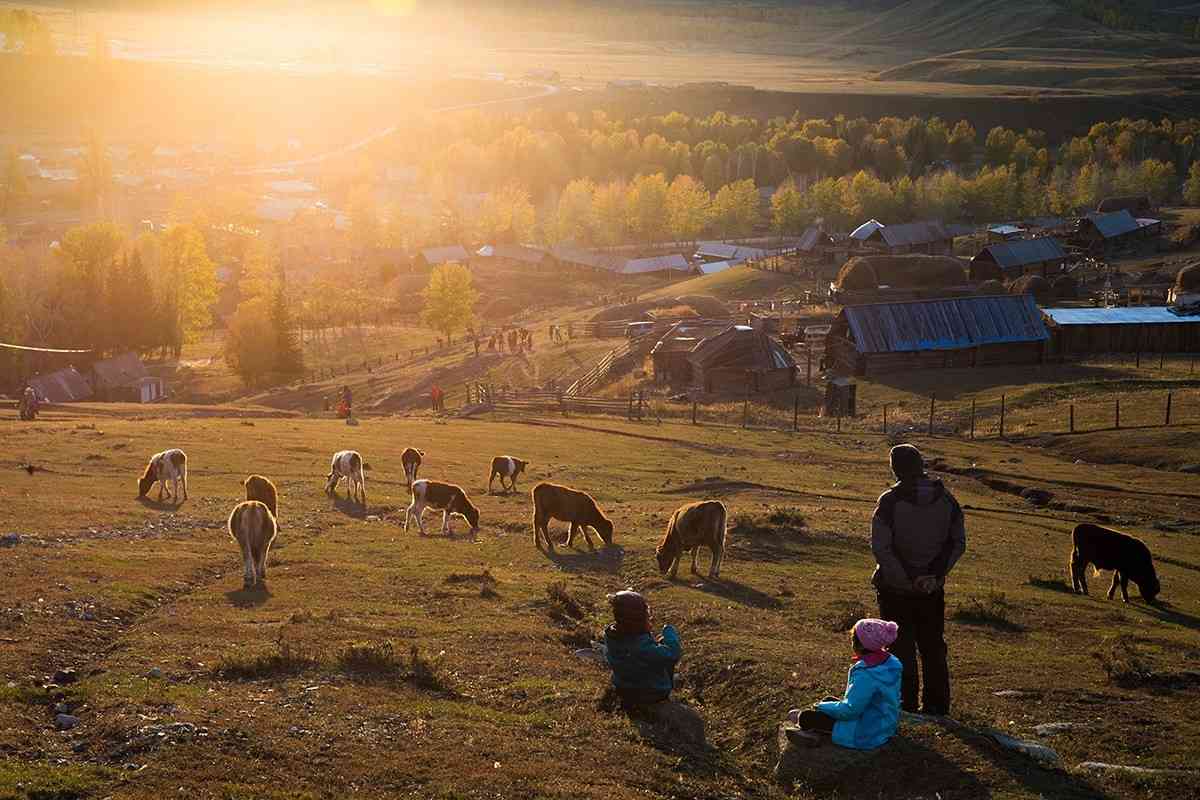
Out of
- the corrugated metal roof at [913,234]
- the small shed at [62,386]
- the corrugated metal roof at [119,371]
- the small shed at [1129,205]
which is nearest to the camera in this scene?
the small shed at [62,386]

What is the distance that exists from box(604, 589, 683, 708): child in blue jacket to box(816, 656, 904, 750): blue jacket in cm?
244

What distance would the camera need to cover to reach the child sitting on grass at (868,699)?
42.9 feet

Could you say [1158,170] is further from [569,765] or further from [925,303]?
[569,765]

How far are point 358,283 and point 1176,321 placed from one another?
91.8 m

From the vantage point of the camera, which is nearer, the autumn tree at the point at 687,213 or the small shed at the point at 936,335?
the small shed at the point at 936,335

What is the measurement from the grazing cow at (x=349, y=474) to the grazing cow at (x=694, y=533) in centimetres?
1025

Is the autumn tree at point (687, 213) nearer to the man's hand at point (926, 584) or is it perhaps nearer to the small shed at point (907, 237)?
the small shed at point (907, 237)

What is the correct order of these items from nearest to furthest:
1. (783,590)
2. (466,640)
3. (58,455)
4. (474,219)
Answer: (466,640) < (783,590) < (58,455) < (474,219)

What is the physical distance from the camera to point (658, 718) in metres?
15.0

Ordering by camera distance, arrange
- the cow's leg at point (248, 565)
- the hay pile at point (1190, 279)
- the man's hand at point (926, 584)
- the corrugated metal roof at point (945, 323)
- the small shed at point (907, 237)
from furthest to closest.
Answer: the small shed at point (907, 237) < the hay pile at point (1190, 279) < the corrugated metal roof at point (945, 323) < the cow's leg at point (248, 565) < the man's hand at point (926, 584)

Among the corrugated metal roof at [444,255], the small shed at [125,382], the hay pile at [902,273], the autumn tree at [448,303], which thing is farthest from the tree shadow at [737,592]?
the corrugated metal roof at [444,255]

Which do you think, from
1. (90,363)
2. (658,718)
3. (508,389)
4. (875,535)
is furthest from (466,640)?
Result: (90,363)

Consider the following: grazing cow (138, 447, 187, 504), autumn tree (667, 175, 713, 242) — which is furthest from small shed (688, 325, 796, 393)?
autumn tree (667, 175, 713, 242)

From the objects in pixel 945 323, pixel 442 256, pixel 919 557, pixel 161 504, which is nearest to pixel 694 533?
pixel 919 557
